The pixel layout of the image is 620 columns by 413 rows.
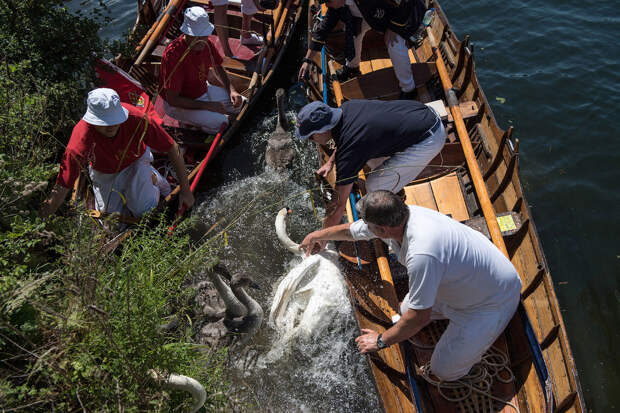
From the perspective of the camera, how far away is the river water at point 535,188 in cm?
543

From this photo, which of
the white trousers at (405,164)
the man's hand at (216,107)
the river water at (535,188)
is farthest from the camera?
the man's hand at (216,107)

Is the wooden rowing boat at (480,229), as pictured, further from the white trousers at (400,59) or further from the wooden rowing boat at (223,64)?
the wooden rowing boat at (223,64)

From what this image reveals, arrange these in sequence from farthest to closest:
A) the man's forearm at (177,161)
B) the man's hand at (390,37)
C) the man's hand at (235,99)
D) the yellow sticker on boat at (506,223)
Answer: the man's hand at (235,99)
the man's hand at (390,37)
the man's forearm at (177,161)
the yellow sticker on boat at (506,223)

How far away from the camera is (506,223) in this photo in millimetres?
5004

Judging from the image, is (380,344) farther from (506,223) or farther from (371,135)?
(506,223)

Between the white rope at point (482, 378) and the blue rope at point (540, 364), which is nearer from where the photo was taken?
the blue rope at point (540, 364)

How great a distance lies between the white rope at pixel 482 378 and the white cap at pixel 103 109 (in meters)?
4.30

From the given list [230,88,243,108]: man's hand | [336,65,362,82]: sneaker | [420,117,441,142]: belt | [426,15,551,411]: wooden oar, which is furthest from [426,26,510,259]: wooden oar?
[230,88,243,108]: man's hand

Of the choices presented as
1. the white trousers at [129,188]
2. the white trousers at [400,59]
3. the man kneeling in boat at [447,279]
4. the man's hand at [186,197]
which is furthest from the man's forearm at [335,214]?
the white trousers at [400,59]

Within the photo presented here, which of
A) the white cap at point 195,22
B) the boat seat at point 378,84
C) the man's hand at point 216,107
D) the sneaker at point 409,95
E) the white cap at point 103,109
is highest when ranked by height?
the white cap at point 195,22

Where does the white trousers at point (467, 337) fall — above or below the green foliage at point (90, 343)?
below

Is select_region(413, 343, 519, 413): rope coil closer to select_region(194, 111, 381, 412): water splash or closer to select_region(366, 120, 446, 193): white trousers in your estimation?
select_region(194, 111, 381, 412): water splash

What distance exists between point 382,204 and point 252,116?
6.59 meters

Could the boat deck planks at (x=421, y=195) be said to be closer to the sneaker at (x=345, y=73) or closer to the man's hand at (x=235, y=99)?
the sneaker at (x=345, y=73)
